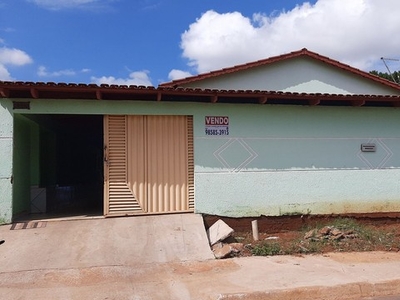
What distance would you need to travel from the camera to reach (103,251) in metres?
6.34

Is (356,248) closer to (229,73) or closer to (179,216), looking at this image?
(179,216)

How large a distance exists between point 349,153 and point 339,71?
439 cm

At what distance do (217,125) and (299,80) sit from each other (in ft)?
16.1

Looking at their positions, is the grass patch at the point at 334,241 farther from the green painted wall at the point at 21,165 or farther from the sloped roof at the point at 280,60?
the green painted wall at the point at 21,165

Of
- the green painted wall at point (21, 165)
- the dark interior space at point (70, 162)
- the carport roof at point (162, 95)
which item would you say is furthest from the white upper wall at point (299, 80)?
the green painted wall at point (21, 165)

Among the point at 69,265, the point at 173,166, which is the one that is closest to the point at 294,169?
the point at 173,166

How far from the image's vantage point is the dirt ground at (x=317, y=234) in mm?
6975

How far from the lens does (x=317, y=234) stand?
7742 millimetres

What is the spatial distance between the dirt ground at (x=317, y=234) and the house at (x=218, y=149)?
212 millimetres

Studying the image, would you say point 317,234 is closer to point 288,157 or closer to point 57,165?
point 288,157

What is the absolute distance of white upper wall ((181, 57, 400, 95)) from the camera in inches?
443

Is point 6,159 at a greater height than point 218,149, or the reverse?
point 218,149

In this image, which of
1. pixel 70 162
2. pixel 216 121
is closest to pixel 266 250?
pixel 216 121

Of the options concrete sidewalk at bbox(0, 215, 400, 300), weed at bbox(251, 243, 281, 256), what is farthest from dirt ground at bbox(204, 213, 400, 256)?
concrete sidewalk at bbox(0, 215, 400, 300)
